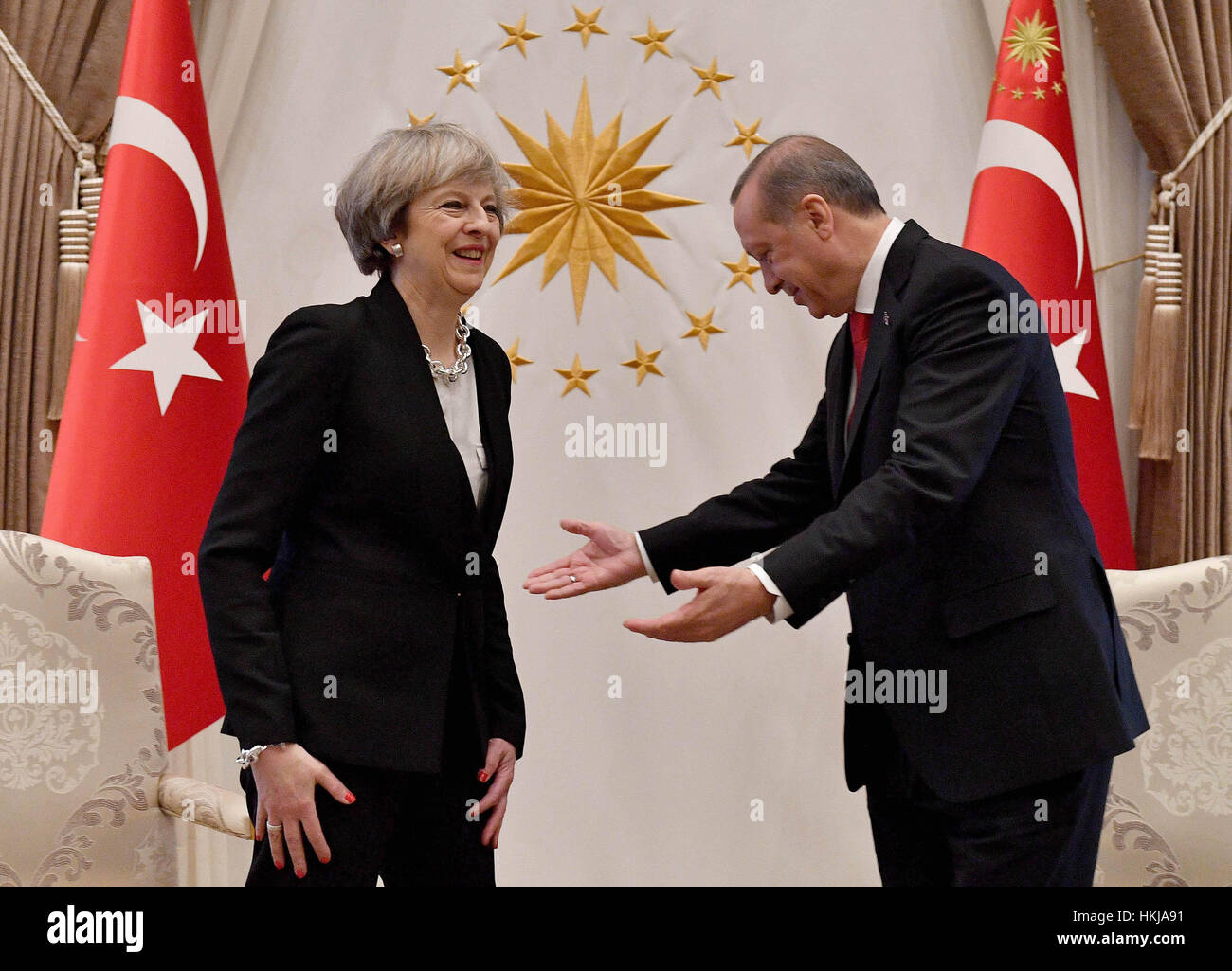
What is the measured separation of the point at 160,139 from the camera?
2.95 metres

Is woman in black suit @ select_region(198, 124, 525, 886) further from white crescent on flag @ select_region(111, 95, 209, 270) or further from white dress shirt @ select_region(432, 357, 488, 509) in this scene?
white crescent on flag @ select_region(111, 95, 209, 270)

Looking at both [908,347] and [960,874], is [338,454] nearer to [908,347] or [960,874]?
[908,347]

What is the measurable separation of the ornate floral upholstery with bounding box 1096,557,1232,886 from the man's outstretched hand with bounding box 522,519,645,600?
1097mm

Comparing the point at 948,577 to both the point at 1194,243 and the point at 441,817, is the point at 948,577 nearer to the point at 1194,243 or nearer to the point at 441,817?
the point at 441,817

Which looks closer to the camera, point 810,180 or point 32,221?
point 810,180

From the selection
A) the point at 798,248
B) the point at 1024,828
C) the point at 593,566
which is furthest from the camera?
the point at 593,566

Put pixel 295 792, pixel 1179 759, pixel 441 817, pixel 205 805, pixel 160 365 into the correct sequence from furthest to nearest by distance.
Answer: pixel 160 365
pixel 1179 759
pixel 205 805
pixel 441 817
pixel 295 792

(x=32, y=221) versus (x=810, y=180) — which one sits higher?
(x=32, y=221)

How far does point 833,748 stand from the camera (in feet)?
11.0

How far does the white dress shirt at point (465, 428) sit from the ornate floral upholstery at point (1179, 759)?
4.80ft

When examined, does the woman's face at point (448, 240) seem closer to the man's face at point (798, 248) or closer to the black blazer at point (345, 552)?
the black blazer at point (345, 552)

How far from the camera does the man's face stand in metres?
1.94

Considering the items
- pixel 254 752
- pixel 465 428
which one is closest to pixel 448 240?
pixel 465 428

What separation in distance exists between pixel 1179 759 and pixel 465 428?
1.71 meters
